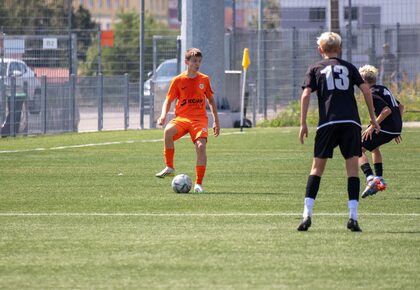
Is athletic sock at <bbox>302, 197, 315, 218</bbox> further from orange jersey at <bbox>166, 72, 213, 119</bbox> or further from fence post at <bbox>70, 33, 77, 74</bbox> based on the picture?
fence post at <bbox>70, 33, 77, 74</bbox>

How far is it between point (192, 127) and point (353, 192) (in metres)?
4.89

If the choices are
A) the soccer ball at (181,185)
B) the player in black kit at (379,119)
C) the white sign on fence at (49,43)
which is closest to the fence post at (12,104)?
the white sign on fence at (49,43)

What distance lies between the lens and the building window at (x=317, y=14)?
37.1 meters

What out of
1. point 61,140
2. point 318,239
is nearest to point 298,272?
point 318,239

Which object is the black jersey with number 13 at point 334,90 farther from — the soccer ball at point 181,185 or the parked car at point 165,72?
the parked car at point 165,72

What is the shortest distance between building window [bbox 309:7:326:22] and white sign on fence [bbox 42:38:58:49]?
9.45 meters

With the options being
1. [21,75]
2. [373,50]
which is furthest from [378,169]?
Result: [373,50]

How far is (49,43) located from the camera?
30.7 m

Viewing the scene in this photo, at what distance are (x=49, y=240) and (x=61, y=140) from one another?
52.6ft

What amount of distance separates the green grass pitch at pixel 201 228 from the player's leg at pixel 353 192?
18cm

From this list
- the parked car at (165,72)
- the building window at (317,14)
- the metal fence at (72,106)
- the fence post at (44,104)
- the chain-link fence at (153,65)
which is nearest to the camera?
the metal fence at (72,106)

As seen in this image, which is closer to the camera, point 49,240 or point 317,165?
point 49,240

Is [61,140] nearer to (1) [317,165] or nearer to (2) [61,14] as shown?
(2) [61,14]

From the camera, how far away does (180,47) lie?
32.7m
